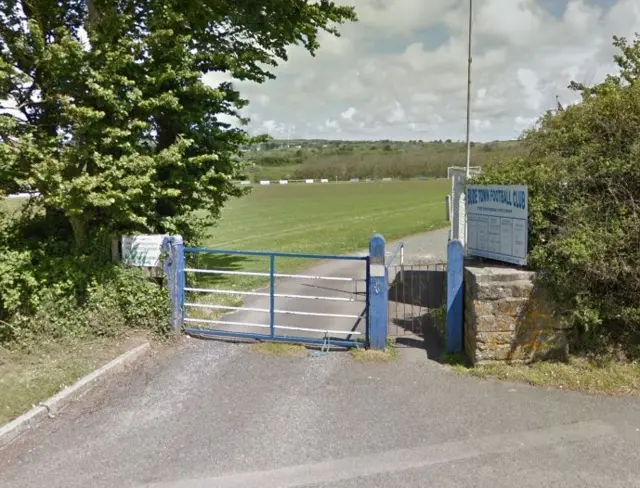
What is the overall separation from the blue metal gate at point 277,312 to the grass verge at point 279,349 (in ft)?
→ 0.35

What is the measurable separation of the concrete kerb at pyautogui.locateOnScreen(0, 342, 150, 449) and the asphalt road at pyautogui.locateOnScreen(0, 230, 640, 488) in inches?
4.5

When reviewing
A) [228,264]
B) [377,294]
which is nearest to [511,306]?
[377,294]

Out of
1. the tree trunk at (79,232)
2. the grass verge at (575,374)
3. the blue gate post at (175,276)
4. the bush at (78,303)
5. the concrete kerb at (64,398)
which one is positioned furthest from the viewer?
the tree trunk at (79,232)

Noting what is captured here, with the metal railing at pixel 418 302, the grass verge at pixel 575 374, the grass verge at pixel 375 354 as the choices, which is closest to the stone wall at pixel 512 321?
the grass verge at pixel 575 374

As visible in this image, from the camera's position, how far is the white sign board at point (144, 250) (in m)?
6.40

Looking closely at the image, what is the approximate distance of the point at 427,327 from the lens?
6.55 m

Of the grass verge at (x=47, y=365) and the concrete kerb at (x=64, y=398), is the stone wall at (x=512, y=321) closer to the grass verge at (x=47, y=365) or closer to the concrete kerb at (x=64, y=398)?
the concrete kerb at (x=64, y=398)

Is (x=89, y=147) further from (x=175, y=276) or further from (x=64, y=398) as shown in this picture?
(x=64, y=398)

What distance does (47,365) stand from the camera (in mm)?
5195

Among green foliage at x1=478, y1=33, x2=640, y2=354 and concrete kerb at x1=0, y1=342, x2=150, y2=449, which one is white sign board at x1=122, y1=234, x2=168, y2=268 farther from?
green foliage at x1=478, y1=33, x2=640, y2=354

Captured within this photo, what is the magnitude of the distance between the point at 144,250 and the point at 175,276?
2.01 ft

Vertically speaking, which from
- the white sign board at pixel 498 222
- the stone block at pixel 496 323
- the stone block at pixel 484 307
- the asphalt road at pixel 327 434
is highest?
the white sign board at pixel 498 222

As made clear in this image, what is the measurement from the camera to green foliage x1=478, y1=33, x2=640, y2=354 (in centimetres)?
484

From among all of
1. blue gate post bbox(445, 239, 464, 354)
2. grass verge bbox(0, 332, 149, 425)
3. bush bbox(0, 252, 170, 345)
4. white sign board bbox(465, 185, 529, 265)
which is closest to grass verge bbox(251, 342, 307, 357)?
bush bbox(0, 252, 170, 345)
